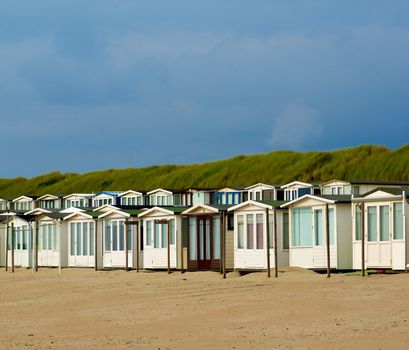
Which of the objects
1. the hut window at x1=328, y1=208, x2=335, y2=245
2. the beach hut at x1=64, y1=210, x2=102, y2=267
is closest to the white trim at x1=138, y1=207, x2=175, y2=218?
the beach hut at x1=64, y1=210, x2=102, y2=267

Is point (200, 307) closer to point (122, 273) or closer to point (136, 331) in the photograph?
point (136, 331)

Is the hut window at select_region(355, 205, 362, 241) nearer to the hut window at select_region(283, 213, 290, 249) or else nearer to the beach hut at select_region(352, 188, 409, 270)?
the beach hut at select_region(352, 188, 409, 270)

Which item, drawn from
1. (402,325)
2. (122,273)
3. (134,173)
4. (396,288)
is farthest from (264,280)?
(134,173)

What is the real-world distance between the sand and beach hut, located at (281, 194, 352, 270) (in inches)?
47.9

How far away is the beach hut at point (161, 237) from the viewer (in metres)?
39.8

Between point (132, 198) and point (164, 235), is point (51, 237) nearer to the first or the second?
point (164, 235)

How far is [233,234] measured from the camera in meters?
38.7

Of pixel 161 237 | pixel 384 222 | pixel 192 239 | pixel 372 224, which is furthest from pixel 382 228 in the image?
pixel 161 237

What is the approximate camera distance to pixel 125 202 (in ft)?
226

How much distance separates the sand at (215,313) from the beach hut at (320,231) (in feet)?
3.99

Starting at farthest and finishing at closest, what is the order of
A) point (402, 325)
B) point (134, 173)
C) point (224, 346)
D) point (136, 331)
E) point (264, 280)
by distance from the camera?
point (134, 173) < point (264, 280) < point (136, 331) < point (402, 325) < point (224, 346)

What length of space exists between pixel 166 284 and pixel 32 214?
18.1 metres

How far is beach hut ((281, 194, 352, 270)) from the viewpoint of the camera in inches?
1312

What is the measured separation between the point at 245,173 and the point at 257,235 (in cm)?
5757
